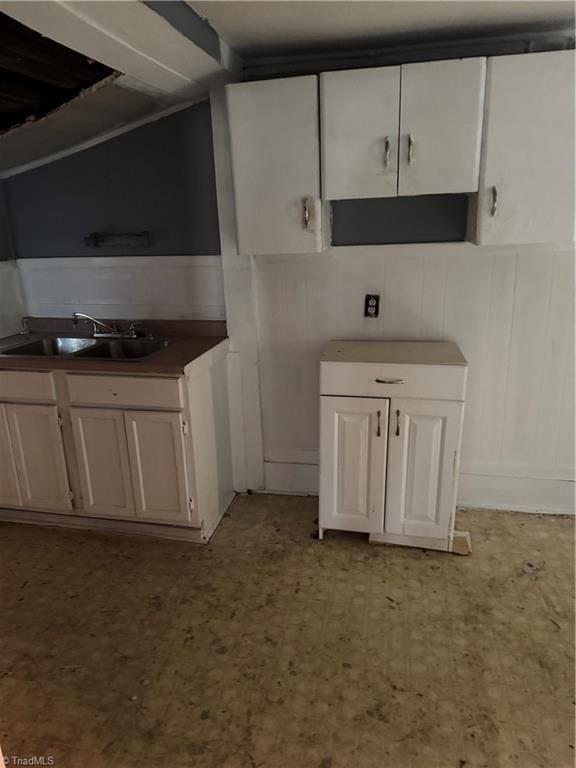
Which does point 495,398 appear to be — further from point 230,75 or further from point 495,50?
point 230,75

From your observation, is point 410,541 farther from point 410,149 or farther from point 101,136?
point 101,136

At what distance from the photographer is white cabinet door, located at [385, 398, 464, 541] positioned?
92.9 inches

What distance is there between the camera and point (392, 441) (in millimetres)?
2422

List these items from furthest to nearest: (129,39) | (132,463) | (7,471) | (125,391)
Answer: (7,471), (132,463), (125,391), (129,39)

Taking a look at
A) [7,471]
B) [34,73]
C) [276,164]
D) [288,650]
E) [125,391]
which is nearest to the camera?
[288,650]

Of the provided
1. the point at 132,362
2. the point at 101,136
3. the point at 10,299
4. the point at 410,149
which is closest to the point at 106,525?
the point at 132,362

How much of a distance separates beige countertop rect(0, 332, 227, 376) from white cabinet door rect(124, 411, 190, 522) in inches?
8.4

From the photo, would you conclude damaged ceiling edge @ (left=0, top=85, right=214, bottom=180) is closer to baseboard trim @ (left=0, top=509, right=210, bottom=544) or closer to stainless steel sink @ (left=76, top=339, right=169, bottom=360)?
stainless steel sink @ (left=76, top=339, right=169, bottom=360)

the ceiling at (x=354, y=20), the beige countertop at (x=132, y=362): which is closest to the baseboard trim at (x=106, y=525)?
the beige countertop at (x=132, y=362)

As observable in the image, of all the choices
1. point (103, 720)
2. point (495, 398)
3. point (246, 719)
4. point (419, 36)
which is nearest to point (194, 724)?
point (246, 719)

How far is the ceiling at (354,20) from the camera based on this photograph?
6.35ft

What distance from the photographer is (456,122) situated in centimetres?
214

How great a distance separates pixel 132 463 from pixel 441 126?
204cm

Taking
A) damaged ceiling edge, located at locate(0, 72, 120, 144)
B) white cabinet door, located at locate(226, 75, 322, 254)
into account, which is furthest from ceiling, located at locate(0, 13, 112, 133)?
white cabinet door, located at locate(226, 75, 322, 254)
